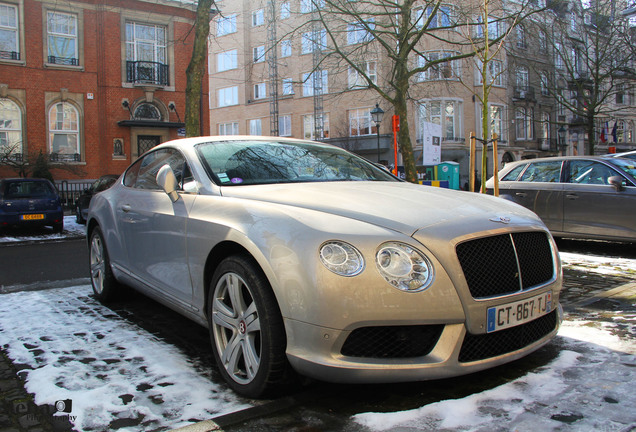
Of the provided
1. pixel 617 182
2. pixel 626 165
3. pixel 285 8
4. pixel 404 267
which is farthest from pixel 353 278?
pixel 285 8

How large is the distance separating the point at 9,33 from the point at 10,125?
3.97m

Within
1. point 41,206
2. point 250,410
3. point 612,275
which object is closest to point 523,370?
point 250,410

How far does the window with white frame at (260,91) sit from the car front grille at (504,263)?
4524 cm

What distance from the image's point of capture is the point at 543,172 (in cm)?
886

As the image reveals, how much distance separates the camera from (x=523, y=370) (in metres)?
3.12

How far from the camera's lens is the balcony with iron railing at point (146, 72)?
83.5ft

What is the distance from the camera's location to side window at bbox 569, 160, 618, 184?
26.5 feet

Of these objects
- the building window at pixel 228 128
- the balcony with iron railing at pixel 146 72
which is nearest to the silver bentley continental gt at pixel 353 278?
the balcony with iron railing at pixel 146 72

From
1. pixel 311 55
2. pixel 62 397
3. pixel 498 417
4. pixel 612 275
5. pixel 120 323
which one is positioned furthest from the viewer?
pixel 311 55

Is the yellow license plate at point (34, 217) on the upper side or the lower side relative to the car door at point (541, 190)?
lower

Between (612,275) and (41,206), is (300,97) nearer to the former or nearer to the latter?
(41,206)

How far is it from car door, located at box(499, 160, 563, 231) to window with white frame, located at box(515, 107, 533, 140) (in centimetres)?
3545

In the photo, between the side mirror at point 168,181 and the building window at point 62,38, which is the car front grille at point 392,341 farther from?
the building window at point 62,38

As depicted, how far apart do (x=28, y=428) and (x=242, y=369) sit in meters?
1.06
